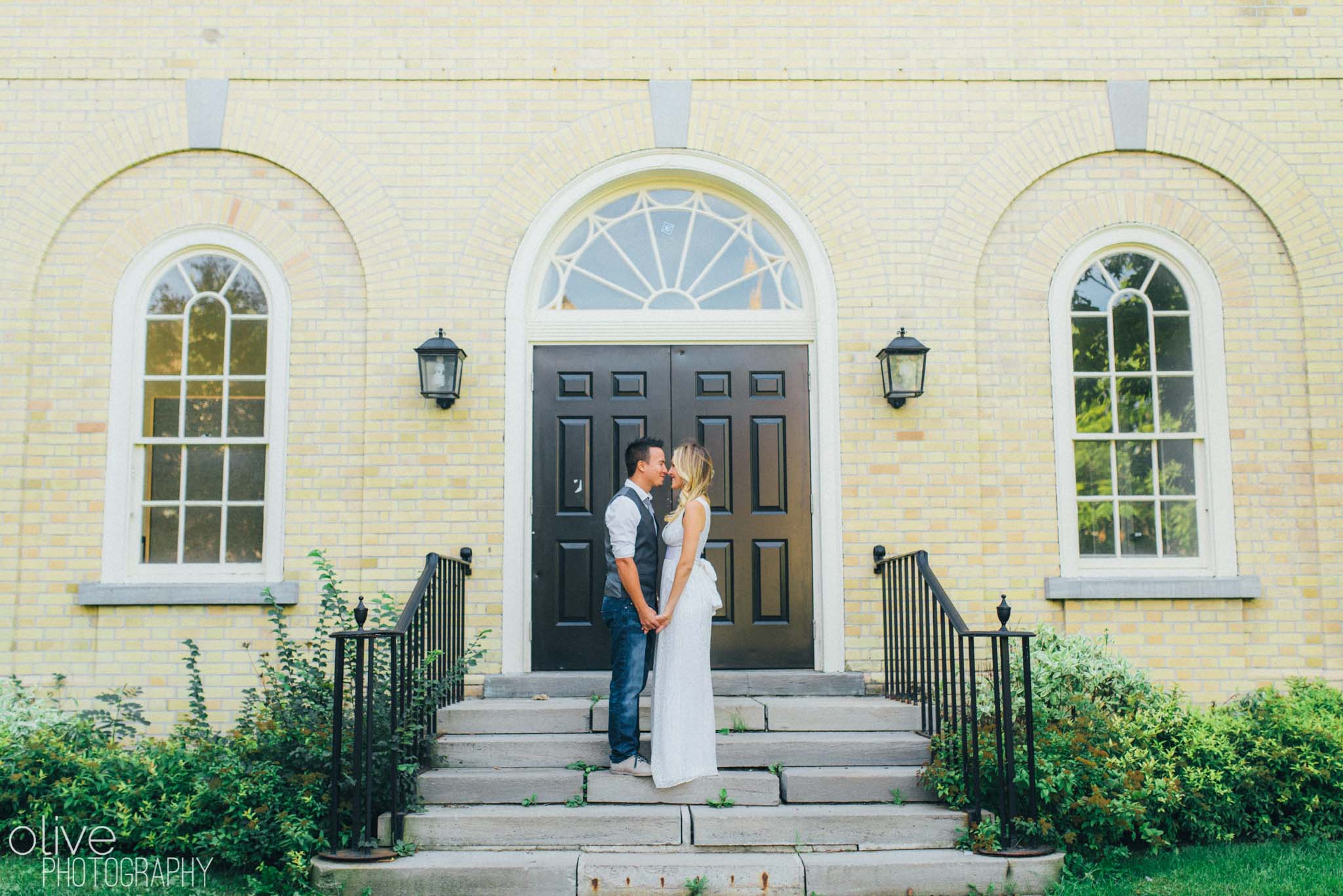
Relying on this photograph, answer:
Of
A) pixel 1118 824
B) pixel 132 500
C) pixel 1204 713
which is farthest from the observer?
pixel 132 500

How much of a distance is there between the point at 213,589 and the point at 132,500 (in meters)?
0.92

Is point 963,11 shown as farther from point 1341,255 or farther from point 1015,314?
point 1341,255

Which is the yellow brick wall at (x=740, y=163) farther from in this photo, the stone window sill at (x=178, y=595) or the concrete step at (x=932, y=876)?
the concrete step at (x=932, y=876)

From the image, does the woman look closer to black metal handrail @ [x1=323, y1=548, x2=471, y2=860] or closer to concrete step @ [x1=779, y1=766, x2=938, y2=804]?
concrete step @ [x1=779, y1=766, x2=938, y2=804]

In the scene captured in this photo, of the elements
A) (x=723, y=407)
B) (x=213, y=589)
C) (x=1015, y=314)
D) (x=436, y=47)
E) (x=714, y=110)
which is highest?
(x=436, y=47)

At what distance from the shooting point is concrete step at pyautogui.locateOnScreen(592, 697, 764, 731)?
5945mm

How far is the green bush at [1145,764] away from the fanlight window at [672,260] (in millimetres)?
3111

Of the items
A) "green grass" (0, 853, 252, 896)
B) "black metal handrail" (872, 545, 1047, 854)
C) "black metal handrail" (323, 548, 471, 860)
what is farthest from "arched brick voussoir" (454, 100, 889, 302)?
"green grass" (0, 853, 252, 896)

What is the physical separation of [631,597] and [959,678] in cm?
214

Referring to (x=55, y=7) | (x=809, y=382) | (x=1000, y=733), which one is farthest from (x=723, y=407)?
(x=55, y=7)

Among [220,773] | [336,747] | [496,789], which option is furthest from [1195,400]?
[220,773]

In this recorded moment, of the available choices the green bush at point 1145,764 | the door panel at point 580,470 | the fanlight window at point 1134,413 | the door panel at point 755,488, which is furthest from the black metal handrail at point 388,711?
the fanlight window at point 1134,413

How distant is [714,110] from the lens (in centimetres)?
718

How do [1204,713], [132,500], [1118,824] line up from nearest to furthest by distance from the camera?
[1118,824], [1204,713], [132,500]
